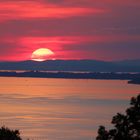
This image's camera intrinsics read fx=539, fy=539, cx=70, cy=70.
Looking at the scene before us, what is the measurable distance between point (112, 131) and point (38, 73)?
170241 mm

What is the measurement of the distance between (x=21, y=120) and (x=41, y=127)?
198 inches

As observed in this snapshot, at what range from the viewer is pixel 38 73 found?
17612 cm

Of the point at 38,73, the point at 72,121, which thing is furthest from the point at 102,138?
the point at 38,73

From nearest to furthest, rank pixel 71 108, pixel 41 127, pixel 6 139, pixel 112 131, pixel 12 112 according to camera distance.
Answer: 1. pixel 112 131
2. pixel 6 139
3. pixel 41 127
4. pixel 12 112
5. pixel 71 108

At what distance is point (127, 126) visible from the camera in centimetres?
626

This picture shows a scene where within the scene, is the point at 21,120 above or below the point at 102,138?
above

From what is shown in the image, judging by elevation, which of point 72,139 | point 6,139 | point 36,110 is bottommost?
point 6,139

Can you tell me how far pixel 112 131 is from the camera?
6227mm

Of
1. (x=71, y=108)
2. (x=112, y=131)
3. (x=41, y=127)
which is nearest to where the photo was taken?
(x=112, y=131)

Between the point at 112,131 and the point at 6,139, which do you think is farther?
the point at 6,139

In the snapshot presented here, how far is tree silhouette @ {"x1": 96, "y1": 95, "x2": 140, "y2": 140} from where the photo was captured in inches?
244

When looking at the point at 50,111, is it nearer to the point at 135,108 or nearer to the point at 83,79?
the point at 135,108

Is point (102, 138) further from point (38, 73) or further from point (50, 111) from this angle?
point (38, 73)

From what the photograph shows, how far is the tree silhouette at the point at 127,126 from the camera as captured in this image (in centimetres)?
620
